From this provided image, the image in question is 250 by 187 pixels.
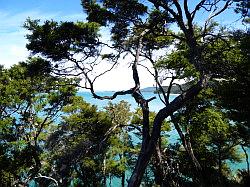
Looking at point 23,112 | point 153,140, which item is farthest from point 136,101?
point 23,112

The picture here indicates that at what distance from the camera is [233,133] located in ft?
71.2

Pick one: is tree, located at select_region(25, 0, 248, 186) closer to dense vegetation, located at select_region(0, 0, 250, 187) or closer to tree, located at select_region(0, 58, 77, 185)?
dense vegetation, located at select_region(0, 0, 250, 187)

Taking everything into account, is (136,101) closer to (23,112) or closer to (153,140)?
(153,140)

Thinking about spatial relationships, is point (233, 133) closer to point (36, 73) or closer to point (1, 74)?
point (36, 73)

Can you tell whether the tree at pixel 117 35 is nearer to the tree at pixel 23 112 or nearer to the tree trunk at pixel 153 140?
the tree trunk at pixel 153 140

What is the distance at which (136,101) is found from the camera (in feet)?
39.9

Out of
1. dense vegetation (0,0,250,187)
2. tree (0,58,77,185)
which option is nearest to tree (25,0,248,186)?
dense vegetation (0,0,250,187)

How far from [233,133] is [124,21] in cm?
1230

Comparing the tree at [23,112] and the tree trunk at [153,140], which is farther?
the tree at [23,112]

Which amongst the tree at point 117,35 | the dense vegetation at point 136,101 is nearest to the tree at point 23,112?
the dense vegetation at point 136,101

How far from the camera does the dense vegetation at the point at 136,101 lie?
38.3ft

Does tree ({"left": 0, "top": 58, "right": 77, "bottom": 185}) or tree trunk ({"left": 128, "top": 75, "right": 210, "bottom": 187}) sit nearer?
tree trunk ({"left": 128, "top": 75, "right": 210, "bottom": 187})

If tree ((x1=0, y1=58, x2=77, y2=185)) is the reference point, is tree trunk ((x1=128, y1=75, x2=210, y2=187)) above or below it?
below

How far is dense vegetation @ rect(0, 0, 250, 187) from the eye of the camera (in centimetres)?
1167
